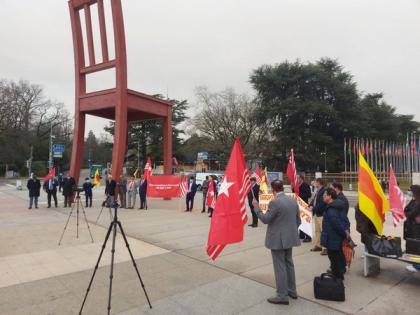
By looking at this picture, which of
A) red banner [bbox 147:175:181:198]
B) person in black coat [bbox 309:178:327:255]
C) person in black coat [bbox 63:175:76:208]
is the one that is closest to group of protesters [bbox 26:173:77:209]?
person in black coat [bbox 63:175:76:208]

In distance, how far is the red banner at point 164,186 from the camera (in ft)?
53.3

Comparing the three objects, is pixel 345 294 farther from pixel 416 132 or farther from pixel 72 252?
pixel 416 132

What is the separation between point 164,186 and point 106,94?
4.94 m

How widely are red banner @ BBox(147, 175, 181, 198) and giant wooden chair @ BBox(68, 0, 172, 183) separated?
2148mm

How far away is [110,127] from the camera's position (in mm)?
59500

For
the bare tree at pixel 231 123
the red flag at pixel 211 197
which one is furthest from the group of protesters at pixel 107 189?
the bare tree at pixel 231 123

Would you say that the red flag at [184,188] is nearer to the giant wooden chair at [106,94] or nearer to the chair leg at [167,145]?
the chair leg at [167,145]

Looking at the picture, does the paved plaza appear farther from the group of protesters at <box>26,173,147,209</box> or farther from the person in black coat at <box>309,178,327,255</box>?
the group of protesters at <box>26,173,147,209</box>

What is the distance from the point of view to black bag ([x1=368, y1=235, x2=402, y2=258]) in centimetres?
535

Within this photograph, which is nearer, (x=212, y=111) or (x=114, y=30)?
(x=114, y=30)

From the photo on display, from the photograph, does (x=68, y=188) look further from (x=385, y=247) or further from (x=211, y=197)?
(x=385, y=247)

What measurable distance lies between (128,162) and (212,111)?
2358 cm

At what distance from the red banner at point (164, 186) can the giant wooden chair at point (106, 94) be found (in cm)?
215

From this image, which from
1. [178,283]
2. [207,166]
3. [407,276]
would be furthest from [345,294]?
[207,166]
